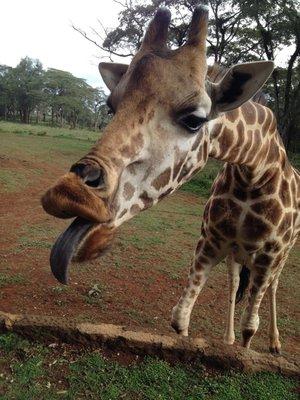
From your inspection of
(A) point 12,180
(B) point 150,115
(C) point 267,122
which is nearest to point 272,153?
(C) point 267,122

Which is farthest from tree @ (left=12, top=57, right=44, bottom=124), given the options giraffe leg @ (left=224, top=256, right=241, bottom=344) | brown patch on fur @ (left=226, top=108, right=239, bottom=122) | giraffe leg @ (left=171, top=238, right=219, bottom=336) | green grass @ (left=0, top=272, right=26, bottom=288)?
brown patch on fur @ (left=226, top=108, right=239, bottom=122)

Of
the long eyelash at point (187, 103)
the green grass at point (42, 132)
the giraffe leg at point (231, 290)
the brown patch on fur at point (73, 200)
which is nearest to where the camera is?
the brown patch on fur at point (73, 200)

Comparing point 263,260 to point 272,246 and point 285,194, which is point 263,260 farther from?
point 285,194

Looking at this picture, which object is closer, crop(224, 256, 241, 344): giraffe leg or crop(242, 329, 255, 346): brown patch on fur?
crop(242, 329, 255, 346): brown patch on fur

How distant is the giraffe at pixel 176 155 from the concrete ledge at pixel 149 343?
0.76 meters

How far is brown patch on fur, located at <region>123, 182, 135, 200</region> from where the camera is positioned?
1.88 metres

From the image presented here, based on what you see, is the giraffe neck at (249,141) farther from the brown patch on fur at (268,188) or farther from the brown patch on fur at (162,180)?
the brown patch on fur at (162,180)

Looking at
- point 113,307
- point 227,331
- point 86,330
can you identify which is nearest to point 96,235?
point 86,330

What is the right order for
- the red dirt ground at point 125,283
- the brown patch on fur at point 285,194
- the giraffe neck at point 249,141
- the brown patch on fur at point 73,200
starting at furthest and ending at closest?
the red dirt ground at point 125,283, the brown patch on fur at point 285,194, the giraffe neck at point 249,141, the brown patch on fur at point 73,200

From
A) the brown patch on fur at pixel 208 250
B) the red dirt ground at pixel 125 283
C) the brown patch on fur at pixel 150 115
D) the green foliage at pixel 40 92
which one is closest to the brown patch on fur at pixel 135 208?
the brown patch on fur at pixel 150 115

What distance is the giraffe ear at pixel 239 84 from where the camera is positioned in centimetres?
214

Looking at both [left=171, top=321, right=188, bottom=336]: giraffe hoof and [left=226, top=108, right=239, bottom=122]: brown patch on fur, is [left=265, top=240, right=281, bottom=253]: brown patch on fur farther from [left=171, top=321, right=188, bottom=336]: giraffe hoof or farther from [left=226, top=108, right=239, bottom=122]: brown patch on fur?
[left=226, top=108, right=239, bottom=122]: brown patch on fur

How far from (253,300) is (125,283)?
2340 mm

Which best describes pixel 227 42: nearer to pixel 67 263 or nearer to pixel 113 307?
pixel 113 307
